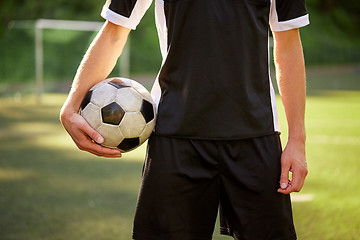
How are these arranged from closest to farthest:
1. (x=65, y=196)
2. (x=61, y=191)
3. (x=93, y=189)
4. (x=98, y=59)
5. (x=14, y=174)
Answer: (x=98, y=59), (x=65, y=196), (x=61, y=191), (x=93, y=189), (x=14, y=174)

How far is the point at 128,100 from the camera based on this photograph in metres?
2.61

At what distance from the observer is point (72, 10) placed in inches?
1096

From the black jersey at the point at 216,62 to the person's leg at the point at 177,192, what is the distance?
7cm

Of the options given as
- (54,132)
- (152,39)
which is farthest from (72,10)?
(54,132)

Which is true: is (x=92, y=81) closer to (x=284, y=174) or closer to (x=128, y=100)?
(x=128, y=100)

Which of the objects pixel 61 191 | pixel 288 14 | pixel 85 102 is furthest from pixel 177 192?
pixel 61 191

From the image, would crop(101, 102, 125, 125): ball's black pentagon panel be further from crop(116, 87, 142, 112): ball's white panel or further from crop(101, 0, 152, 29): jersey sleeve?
crop(101, 0, 152, 29): jersey sleeve

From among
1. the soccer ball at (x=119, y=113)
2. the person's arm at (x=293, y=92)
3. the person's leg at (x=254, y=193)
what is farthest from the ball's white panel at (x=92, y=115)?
the person's arm at (x=293, y=92)

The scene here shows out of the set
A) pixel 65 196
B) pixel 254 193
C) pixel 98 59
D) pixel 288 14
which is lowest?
pixel 65 196

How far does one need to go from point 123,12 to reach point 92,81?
284 mm

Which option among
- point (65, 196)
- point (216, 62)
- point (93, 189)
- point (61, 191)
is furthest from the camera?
point (93, 189)

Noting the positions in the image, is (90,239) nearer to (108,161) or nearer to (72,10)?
(108,161)

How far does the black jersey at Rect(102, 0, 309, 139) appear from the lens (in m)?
2.31

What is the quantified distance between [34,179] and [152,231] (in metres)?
4.27
